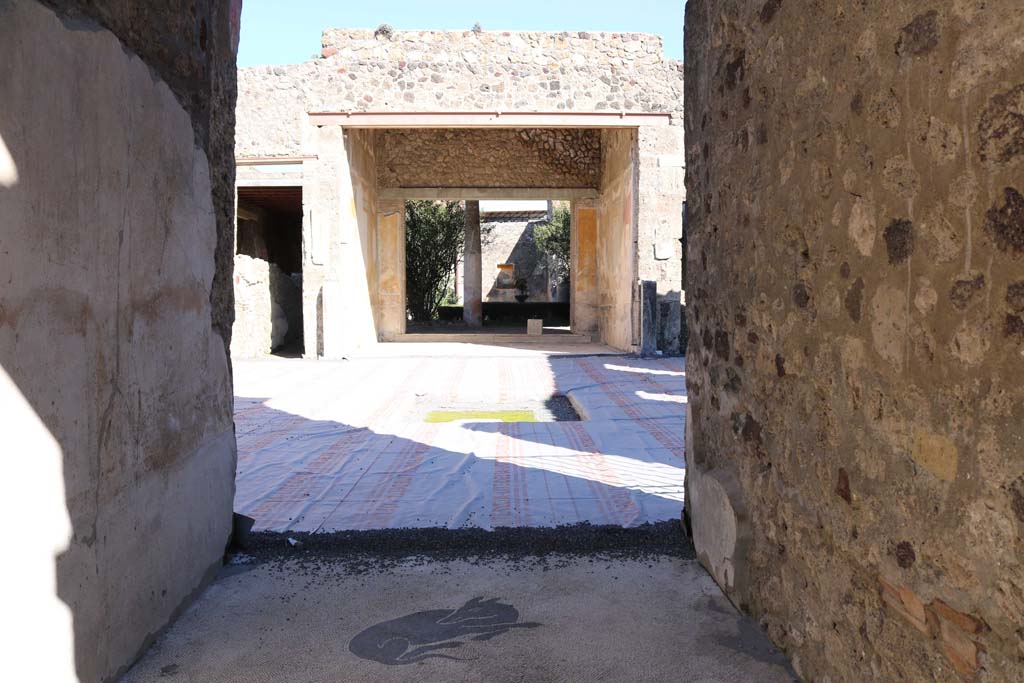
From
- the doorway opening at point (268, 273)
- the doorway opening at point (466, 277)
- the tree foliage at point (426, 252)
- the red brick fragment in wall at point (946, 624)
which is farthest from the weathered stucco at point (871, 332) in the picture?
the tree foliage at point (426, 252)

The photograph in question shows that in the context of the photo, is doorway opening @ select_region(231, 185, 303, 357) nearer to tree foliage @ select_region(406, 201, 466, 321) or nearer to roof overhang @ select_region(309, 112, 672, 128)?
roof overhang @ select_region(309, 112, 672, 128)

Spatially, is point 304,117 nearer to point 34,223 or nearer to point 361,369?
point 361,369

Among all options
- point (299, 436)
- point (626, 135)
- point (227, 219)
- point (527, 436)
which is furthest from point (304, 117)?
point (227, 219)

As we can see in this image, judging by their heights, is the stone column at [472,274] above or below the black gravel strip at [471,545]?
above

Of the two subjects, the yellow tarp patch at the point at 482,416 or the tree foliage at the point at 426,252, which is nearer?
the yellow tarp patch at the point at 482,416

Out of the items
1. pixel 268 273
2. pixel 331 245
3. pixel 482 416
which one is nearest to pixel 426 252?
pixel 268 273

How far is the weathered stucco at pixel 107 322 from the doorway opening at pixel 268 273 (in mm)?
7763

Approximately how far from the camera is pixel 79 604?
156 centimetres

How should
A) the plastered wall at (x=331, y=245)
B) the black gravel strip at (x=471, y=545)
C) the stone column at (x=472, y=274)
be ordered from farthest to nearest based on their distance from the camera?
the stone column at (x=472, y=274) < the plastered wall at (x=331, y=245) < the black gravel strip at (x=471, y=545)

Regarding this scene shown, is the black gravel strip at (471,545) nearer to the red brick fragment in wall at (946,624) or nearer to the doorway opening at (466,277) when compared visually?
the red brick fragment in wall at (946,624)

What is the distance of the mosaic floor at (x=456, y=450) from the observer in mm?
3141

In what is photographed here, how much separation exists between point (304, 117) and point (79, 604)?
28.3 feet

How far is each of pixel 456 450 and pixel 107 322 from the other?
2725 mm

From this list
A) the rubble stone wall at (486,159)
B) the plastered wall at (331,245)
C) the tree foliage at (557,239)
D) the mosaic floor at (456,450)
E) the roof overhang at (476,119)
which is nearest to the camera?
the mosaic floor at (456,450)
